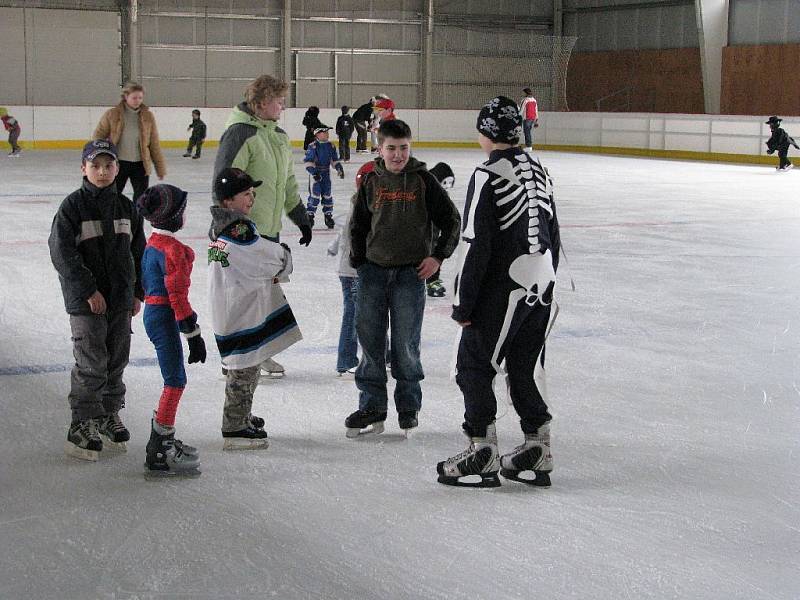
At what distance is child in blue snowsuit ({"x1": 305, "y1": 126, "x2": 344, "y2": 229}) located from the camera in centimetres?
1156

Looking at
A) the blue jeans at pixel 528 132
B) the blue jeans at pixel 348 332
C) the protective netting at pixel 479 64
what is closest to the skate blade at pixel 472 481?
the blue jeans at pixel 348 332

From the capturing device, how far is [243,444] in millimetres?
4461

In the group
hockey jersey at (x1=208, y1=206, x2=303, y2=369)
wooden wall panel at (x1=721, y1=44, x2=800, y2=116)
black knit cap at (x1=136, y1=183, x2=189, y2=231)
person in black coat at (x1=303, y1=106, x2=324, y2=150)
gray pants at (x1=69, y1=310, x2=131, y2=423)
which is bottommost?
gray pants at (x1=69, y1=310, x2=131, y2=423)

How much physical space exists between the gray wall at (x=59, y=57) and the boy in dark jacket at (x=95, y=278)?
28120 mm

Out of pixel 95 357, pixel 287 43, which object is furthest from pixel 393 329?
pixel 287 43

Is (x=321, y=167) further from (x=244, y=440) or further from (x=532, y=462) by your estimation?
(x=532, y=462)

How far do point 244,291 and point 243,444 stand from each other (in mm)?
617

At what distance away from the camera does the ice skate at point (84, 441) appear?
430cm

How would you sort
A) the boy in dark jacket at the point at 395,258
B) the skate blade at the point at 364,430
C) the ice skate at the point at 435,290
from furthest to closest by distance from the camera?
1. the ice skate at the point at 435,290
2. the skate blade at the point at 364,430
3. the boy in dark jacket at the point at 395,258

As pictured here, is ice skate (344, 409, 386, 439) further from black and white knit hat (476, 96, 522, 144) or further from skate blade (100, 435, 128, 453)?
black and white knit hat (476, 96, 522, 144)

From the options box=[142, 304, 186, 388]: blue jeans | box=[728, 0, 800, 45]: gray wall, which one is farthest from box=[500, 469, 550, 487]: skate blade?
box=[728, 0, 800, 45]: gray wall

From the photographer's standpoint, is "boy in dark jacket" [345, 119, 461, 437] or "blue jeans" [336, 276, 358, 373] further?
"blue jeans" [336, 276, 358, 373]

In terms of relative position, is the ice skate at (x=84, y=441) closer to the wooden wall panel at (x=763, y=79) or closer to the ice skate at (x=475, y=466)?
the ice skate at (x=475, y=466)

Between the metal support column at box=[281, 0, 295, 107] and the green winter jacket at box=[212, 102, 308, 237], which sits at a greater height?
the metal support column at box=[281, 0, 295, 107]
